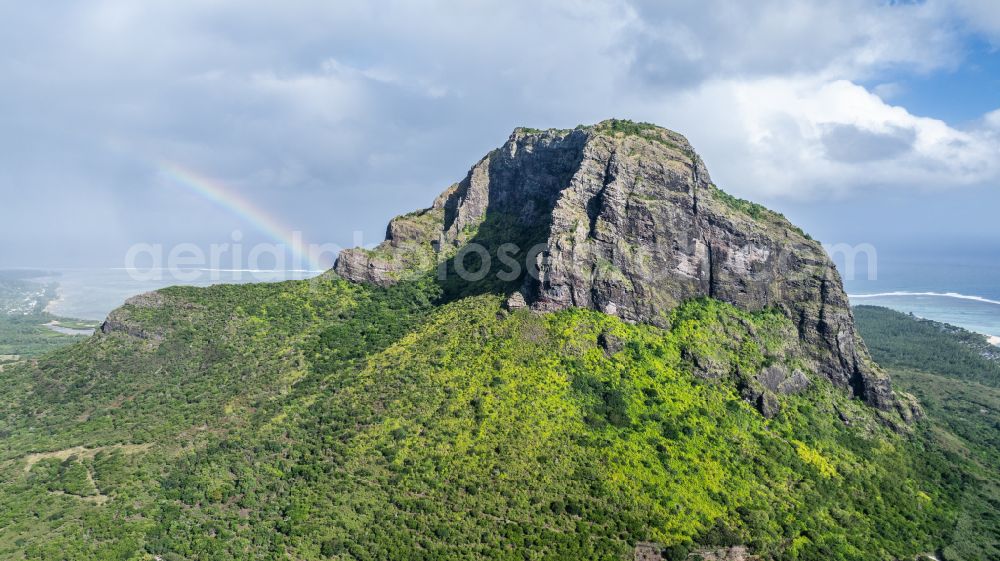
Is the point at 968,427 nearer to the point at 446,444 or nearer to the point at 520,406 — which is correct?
the point at 520,406

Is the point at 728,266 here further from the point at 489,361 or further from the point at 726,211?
the point at 489,361

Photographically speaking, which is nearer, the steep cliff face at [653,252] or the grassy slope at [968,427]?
the grassy slope at [968,427]

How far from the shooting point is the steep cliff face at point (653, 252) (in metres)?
96.1

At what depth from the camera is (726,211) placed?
342 feet

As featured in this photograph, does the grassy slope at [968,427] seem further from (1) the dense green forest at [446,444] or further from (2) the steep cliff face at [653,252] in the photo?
(2) the steep cliff face at [653,252]

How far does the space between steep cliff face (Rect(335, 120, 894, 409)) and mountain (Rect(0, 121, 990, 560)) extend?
0.46 metres

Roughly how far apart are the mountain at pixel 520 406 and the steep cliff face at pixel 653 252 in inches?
18.1

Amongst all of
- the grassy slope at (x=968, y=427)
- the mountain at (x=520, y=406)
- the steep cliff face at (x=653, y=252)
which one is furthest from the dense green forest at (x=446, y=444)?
the steep cliff face at (x=653, y=252)

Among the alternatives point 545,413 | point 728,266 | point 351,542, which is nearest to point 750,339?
point 728,266

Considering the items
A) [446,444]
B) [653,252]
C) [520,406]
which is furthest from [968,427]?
[446,444]

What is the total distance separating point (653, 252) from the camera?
326 ft

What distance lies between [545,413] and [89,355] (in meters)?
83.0

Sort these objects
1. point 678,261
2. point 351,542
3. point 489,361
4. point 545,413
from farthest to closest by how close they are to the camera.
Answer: point 678,261, point 489,361, point 545,413, point 351,542

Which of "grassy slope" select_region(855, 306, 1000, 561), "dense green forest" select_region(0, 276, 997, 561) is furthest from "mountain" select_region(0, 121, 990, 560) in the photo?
"grassy slope" select_region(855, 306, 1000, 561)
